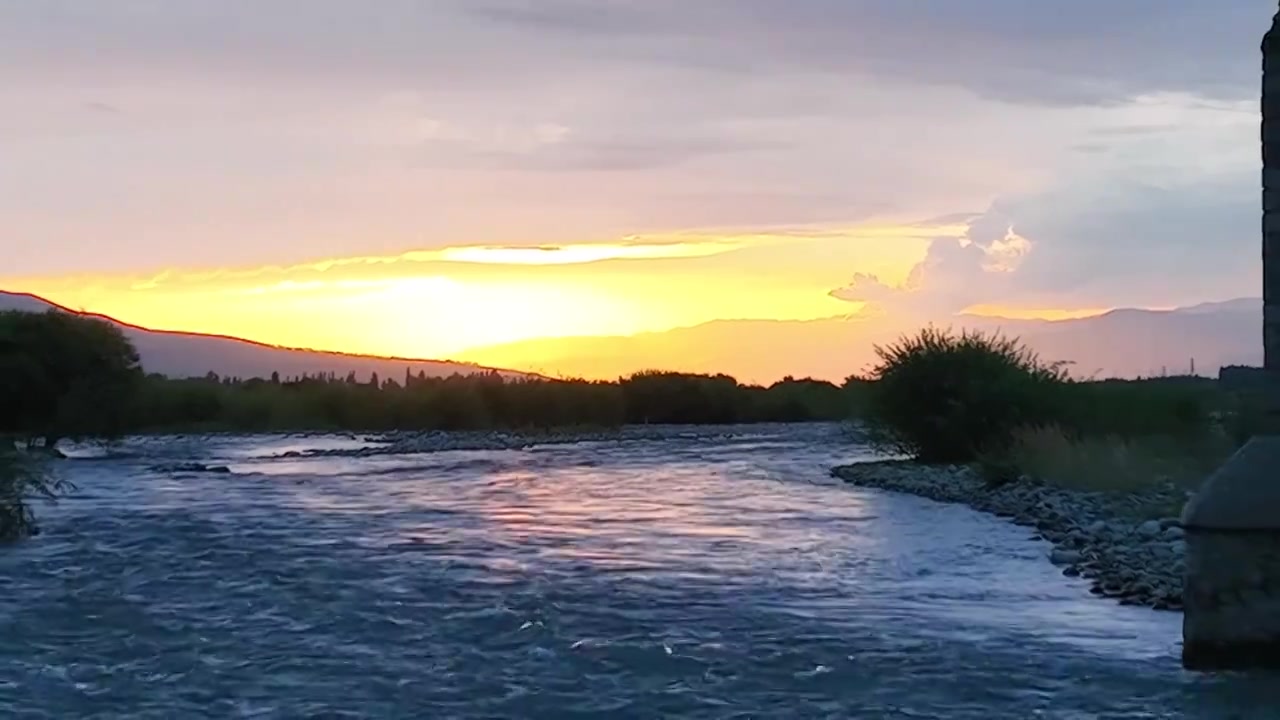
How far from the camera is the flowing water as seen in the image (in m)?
12.3

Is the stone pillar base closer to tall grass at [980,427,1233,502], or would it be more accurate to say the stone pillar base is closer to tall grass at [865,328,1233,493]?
tall grass at [980,427,1233,502]

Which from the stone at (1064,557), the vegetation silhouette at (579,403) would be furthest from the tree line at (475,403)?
the stone at (1064,557)

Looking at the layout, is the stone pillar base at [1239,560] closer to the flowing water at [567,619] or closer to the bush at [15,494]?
the flowing water at [567,619]

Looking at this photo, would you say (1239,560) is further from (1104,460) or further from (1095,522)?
(1104,460)

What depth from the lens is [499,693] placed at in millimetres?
12516

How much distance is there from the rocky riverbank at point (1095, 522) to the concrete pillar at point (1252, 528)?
4159 millimetres

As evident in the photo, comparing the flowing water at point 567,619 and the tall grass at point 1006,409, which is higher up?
the tall grass at point 1006,409

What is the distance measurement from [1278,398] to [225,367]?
7691 inches

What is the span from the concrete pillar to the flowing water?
13.1 inches

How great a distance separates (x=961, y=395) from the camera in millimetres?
43250

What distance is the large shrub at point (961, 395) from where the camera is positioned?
42.3m

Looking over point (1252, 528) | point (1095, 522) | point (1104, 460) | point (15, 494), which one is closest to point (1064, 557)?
point (1095, 522)

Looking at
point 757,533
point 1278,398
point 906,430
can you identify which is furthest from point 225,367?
point 1278,398

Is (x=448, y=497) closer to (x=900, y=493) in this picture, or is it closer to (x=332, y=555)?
(x=900, y=493)
